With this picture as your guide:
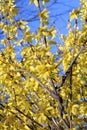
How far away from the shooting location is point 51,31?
8.67ft

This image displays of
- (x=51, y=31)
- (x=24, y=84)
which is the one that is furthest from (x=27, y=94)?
(x=51, y=31)

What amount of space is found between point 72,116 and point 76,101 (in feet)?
0.96

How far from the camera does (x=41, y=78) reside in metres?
2.69

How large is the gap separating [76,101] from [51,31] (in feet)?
2.24

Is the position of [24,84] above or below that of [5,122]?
above

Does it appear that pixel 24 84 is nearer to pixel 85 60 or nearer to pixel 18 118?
pixel 18 118

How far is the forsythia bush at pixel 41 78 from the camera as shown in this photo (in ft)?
8.50

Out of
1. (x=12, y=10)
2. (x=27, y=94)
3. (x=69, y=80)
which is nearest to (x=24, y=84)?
(x=27, y=94)

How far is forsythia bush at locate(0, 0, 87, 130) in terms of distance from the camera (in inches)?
102

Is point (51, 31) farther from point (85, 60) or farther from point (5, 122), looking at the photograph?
point (5, 122)

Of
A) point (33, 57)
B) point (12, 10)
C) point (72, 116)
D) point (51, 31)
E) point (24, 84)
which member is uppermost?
point (12, 10)

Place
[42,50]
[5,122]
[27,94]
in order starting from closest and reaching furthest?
1. [42,50]
2. [5,122]
3. [27,94]

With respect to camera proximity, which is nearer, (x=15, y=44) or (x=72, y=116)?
(x=72, y=116)

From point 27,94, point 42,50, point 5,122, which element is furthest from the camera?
point 27,94
